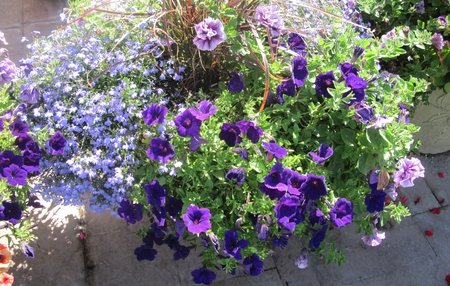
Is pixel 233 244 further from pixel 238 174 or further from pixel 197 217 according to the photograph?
pixel 238 174

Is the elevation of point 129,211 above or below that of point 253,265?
above

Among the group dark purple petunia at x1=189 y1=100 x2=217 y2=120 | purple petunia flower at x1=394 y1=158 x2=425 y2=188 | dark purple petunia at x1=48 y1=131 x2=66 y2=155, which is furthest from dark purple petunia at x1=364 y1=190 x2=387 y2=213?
dark purple petunia at x1=48 y1=131 x2=66 y2=155

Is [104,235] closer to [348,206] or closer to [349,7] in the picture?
[348,206]

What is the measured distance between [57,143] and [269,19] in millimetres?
1017

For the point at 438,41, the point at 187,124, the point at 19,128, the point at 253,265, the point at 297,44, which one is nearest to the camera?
the point at 187,124

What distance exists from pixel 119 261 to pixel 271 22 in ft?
4.95

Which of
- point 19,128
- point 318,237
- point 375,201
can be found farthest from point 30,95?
point 375,201

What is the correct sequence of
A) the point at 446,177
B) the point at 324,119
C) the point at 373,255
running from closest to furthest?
the point at 324,119, the point at 373,255, the point at 446,177

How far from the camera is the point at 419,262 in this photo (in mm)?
2615

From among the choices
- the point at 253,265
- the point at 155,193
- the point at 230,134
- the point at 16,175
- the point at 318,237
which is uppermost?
the point at 230,134

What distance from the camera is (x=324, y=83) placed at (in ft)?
5.99

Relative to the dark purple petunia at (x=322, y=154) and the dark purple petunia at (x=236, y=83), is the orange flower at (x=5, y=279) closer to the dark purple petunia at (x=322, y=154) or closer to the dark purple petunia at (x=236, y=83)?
the dark purple petunia at (x=236, y=83)

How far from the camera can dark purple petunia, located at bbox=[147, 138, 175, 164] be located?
1.73m

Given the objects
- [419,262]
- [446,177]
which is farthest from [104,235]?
[446,177]
